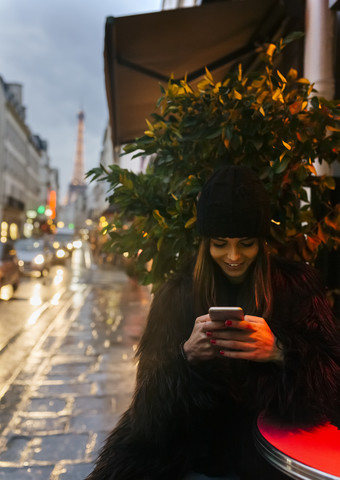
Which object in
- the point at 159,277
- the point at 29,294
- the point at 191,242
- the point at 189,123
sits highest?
the point at 189,123

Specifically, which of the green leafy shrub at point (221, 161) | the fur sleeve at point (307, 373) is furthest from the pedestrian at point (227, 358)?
the green leafy shrub at point (221, 161)

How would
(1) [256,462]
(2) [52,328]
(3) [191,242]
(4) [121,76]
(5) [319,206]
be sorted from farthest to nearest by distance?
1. (2) [52,328]
2. (4) [121,76]
3. (5) [319,206]
4. (3) [191,242]
5. (1) [256,462]

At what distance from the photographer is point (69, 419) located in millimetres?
4445

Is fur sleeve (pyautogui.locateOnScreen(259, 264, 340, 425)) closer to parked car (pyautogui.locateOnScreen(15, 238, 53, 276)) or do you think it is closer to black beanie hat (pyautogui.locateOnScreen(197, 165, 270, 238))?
black beanie hat (pyautogui.locateOnScreen(197, 165, 270, 238))

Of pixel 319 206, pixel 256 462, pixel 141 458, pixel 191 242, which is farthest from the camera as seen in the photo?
pixel 319 206

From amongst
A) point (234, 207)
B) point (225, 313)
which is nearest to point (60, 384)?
point (234, 207)

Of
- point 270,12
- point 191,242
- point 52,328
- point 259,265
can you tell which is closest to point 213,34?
point 270,12

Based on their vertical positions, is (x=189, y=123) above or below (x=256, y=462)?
above

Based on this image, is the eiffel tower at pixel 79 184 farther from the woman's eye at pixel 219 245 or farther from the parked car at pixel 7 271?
the woman's eye at pixel 219 245

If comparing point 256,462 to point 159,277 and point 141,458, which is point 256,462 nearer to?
point 141,458

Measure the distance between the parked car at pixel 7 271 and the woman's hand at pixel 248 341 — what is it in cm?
1202

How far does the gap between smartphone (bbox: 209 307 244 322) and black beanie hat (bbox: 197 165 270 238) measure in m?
0.48

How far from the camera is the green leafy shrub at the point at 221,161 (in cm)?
275

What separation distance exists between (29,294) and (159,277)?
40.5ft
